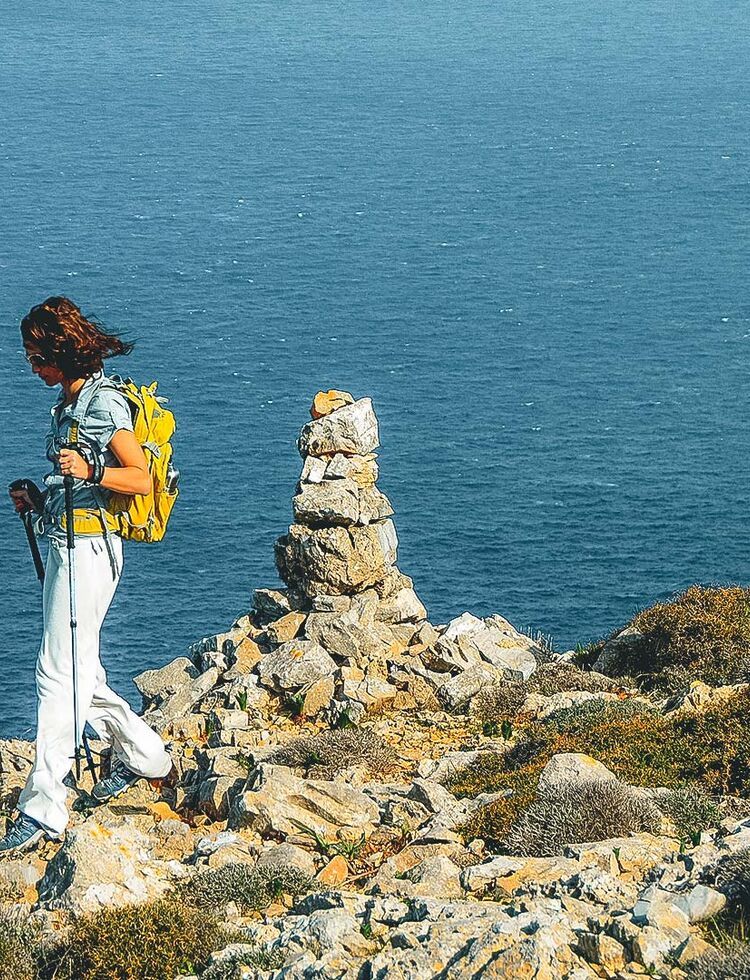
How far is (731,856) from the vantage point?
1005 cm

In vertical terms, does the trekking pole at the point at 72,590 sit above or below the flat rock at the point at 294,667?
above

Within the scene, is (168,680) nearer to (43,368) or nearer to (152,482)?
(152,482)

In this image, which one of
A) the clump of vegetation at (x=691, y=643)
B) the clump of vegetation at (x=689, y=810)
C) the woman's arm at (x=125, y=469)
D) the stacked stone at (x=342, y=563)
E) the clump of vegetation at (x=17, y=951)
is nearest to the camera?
the clump of vegetation at (x=17, y=951)

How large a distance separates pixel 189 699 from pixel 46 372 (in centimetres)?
885

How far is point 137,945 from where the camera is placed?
979 centimetres

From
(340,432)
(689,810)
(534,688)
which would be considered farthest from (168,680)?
(689,810)

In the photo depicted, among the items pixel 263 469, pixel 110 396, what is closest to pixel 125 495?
pixel 110 396

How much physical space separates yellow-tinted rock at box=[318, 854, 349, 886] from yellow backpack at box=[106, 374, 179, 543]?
3017 millimetres

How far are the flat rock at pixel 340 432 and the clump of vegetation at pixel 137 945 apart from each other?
1444 centimetres

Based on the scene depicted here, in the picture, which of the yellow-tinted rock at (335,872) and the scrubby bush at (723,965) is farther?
the yellow-tinted rock at (335,872)

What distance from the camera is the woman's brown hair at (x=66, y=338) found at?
36.7 feet

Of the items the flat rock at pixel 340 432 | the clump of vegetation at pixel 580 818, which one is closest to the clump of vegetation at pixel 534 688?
the clump of vegetation at pixel 580 818

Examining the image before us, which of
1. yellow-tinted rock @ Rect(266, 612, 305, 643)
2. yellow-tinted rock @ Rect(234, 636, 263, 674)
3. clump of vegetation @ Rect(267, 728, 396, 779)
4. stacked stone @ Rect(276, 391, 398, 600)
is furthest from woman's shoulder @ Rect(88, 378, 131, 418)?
stacked stone @ Rect(276, 391, 398, 600)

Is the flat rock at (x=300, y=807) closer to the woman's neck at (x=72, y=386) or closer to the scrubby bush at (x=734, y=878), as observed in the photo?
the scrubby bush at (x=734, y=878)
